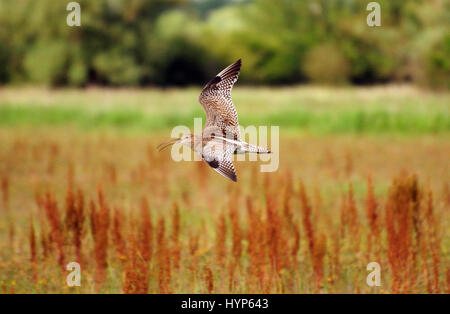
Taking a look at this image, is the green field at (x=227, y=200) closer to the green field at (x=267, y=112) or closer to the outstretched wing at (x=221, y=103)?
the green field at (x=267, y=112)

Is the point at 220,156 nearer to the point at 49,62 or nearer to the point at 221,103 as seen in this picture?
the point at 221,103

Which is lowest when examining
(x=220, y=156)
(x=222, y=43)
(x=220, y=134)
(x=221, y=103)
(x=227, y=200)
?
(x=220, y=156)

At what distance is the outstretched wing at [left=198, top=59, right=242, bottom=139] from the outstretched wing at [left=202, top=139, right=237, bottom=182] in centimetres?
30

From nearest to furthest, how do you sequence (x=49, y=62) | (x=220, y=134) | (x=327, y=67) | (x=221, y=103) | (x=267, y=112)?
(x=220, y=134) → (x=221, y=103) → (x=267, y=112) → (x=49, y=62) → (x=327, y=67)

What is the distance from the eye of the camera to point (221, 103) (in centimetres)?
505

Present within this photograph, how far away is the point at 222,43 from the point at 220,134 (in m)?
32.9

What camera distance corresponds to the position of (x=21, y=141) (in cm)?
1459

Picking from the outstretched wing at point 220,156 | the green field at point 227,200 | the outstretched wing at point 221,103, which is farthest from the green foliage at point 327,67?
the outstretched wing at point 220,156

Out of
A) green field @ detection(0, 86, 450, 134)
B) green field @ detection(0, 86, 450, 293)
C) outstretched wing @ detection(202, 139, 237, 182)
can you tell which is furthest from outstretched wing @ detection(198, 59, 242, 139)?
green field @ detection(0, 86, 450, 134)

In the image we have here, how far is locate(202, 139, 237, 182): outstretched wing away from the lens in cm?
429

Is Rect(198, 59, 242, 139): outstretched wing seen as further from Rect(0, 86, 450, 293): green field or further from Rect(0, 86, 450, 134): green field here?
Rect(0, 86, 450, 134): green field

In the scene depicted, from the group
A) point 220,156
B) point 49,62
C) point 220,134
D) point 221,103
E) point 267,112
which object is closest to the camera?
point 220,156

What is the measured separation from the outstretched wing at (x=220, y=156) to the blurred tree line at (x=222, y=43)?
2205 cm

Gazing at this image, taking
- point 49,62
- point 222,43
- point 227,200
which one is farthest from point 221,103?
point 222,43
